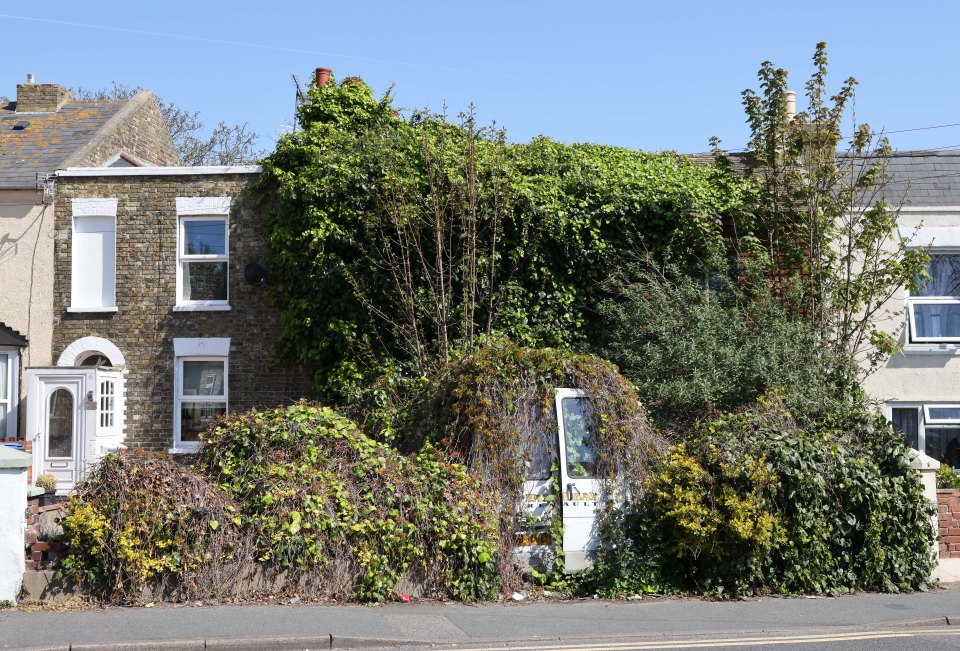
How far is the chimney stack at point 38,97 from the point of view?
69.8 ft

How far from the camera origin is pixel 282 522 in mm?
9281

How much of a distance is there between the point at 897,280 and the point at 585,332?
16.2 ft

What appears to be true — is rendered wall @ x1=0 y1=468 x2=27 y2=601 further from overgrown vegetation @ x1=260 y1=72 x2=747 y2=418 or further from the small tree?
the small tree

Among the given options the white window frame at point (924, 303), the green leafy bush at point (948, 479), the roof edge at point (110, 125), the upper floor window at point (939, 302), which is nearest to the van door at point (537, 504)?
the green leafy bush at point (948, 479)

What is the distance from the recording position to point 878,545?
10.5 meters

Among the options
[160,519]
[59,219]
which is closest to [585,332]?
[160,519]

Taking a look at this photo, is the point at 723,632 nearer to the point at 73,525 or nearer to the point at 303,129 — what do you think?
the point at 73,525

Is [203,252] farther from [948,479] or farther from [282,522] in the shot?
[948,479]

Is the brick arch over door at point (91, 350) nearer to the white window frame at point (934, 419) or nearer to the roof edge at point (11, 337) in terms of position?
the roof edge at point (11, 337)

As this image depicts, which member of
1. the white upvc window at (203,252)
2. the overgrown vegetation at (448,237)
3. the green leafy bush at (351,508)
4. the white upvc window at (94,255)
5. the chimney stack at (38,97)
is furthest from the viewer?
the chimney stack at (38,97)

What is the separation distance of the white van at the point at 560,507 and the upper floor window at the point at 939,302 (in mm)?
9398

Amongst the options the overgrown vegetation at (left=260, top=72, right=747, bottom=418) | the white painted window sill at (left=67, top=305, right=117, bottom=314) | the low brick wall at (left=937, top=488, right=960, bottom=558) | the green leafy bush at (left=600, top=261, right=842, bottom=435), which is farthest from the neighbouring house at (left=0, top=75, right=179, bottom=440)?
the low brick wall at (left=937, top=488, right=960, bottom=558)

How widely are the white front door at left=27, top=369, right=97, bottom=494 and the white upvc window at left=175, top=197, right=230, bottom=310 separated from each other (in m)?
2.21

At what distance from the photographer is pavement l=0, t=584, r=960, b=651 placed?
787cm
